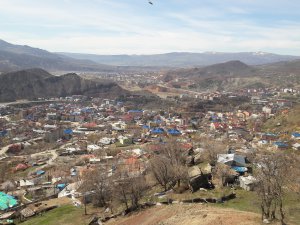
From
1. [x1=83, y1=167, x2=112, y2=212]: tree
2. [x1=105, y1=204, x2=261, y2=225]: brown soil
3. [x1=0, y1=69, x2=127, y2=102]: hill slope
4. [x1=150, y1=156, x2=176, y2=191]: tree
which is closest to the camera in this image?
[x1=105, y1=204, x2=261, y2=225]: brown soil

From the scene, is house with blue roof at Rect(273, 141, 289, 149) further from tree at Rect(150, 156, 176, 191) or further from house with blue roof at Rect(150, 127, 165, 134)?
tree at Rect(150, 156, 176, 191)

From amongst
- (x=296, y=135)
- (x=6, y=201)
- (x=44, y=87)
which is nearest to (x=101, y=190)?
(x=6, y=201)

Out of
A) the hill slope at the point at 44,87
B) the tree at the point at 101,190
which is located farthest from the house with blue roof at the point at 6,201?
the hill slope at the point at 44,87

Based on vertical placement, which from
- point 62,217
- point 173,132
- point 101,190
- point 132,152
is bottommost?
point 173,132

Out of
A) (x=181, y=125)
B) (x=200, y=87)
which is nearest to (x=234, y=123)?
(x=181, y=125)

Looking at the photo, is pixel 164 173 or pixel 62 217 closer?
pixel 62 217

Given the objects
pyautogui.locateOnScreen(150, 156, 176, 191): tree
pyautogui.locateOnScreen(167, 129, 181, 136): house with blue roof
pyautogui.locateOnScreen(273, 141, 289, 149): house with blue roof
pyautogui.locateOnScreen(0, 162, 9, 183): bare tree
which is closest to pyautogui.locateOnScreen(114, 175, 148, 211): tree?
pyautogui.locateOnScreen(150, 156, 176, 191): tree

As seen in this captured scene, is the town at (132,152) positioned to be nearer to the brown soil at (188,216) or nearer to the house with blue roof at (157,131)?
the house with blue roof at (157,131)

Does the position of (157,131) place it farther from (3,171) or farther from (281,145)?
(3,171)

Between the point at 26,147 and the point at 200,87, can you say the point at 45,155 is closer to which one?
the point at 26,147
